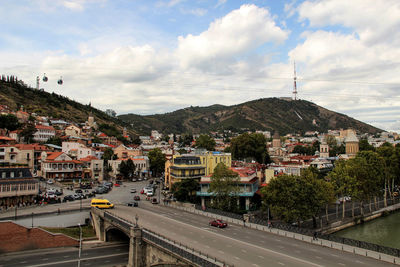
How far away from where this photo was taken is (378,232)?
161 ft

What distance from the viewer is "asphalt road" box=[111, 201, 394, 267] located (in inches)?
1041

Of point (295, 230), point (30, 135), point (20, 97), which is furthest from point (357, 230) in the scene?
point (20, 97)

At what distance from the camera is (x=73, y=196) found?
197 feet

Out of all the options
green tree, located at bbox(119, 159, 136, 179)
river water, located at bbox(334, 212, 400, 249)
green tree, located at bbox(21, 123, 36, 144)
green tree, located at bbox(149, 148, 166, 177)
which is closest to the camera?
river water, located at bbox(334, 212, 400, 249)

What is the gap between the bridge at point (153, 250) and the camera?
1010 inches

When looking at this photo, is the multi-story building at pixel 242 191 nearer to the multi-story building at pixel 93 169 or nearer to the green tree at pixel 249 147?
the multi-story building at pixel 93 169

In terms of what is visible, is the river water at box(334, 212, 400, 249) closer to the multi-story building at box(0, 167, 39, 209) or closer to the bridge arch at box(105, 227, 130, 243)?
the bridge arch at box(105, 227, 130, 243)

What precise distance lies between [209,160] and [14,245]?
39877mm

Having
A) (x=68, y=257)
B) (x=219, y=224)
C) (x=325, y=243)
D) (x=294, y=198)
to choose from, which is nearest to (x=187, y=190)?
(x=219, y=224)

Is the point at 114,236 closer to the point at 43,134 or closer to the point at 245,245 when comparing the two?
the point at 245,245

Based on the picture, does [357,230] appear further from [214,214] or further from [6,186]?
[6,186]

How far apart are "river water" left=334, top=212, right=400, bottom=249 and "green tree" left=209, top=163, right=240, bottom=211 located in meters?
16.1

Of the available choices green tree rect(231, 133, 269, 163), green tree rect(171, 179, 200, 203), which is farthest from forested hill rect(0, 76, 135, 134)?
green tree rect(171, 179, 200, 203)

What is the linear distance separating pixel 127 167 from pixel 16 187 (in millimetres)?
32319
